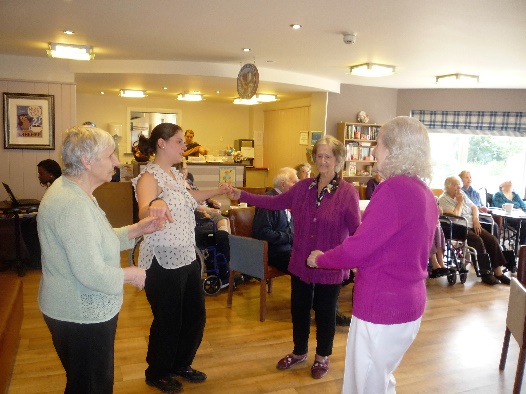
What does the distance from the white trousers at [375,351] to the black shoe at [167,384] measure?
1227 millimetres

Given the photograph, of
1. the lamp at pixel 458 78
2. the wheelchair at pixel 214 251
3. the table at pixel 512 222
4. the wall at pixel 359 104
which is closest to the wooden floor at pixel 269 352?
the wheelchair at pixel 214 251

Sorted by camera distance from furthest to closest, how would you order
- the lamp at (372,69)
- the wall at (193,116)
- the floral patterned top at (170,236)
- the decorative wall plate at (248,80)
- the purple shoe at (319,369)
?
the wall at (193,116), the lamp at (372,69), the decorative wall plate at (248,80), the purple shoe at (319,369), the floral patterned top at (170,236)

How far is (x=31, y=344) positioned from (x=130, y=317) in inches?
31.2

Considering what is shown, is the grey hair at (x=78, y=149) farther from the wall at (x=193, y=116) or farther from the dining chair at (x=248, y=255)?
the wall at (x=193, y=116)

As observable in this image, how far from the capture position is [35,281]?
15.8ft

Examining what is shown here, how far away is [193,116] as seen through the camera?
36.6 ft

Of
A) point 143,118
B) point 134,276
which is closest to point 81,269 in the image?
point 134,276

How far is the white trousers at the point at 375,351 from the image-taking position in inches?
69.1

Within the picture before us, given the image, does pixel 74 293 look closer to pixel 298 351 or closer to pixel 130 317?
pixel 298 351

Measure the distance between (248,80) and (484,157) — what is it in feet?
17.0

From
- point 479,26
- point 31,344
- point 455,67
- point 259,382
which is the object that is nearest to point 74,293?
point 259,382

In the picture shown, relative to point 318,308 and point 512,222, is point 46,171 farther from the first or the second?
point 512,222

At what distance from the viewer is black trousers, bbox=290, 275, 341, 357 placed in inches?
109

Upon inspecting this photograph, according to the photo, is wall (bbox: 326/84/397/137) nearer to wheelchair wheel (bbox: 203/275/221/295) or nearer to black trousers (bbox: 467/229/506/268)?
black trousers (bbox: 467/229/506/268)
